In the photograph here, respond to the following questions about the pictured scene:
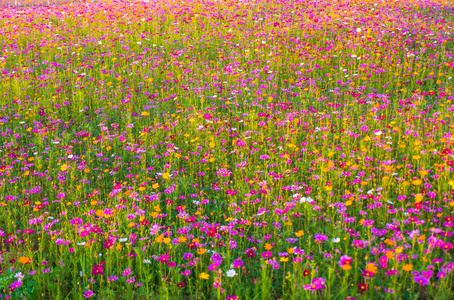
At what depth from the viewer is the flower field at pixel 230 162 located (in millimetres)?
3377

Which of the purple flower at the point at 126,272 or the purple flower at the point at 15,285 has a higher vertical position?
the purple flower at the point at 15,285

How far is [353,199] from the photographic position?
399 centimetres

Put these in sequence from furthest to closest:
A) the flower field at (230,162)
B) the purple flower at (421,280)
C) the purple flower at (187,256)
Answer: the purple flower at (187,256) < the flower field at (230,162) < the purple flower at (421,280)

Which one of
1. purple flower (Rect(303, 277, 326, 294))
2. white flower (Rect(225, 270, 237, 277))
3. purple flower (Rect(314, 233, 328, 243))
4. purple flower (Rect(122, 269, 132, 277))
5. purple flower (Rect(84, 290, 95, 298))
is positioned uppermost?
purple flower (Rect(303, 277, 326, 294))

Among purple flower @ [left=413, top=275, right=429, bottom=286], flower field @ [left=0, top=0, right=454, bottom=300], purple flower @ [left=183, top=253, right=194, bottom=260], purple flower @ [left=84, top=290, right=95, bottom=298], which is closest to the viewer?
purple flower @ [left=413, top=275, right=429, bottom=286]

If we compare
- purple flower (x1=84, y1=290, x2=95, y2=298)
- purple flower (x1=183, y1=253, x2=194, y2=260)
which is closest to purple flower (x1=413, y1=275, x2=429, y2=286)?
purple flower (x1=183, y1=253, x2=194, y2=260)

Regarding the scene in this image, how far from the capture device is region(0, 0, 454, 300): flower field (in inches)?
133

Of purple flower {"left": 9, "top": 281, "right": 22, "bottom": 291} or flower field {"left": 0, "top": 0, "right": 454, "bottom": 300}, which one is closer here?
purple flower {"left": 9, "top": 281, "right": 22, "bottom": 291}

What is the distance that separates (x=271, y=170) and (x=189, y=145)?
1529 millimetres

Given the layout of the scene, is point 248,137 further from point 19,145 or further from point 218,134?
point 19,145

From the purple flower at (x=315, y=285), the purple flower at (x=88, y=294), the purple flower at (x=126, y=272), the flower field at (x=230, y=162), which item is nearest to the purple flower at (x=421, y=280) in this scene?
the flower field at (x=230, y=162)

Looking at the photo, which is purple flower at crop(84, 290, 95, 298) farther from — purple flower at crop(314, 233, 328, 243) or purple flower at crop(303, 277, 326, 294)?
purple flower at crop(314, 233, 328, 243)

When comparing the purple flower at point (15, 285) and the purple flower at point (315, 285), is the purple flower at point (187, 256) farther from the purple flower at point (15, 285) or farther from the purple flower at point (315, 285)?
the purple flower at point (15, 285)

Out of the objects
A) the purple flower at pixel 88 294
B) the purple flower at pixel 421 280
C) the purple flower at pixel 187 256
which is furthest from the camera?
the purple flower at pixel 187 256
